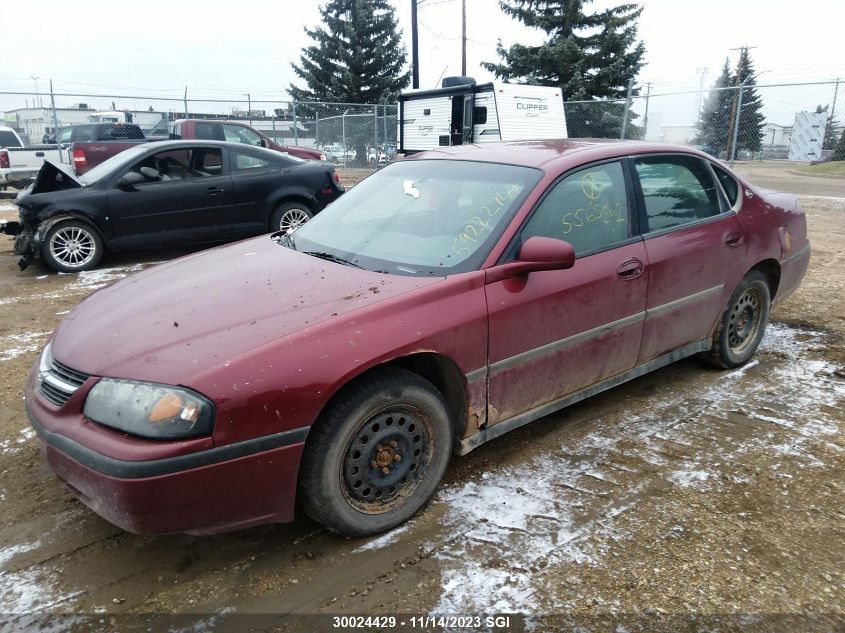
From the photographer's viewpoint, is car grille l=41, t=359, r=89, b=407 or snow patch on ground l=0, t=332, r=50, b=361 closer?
car grille l=41, t=359, r=89, b=407

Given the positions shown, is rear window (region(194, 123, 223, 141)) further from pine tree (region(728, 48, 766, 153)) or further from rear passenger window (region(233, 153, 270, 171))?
pine tree (region(728, 48, 766, 153))

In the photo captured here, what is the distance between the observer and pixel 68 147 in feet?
48.6

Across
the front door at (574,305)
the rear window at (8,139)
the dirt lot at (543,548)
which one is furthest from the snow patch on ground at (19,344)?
the rear window at (8,139)

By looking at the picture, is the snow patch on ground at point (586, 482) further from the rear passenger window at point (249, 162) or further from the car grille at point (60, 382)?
the rear passenger window at point (249, 162)

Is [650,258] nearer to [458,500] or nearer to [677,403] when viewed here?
[677,403]

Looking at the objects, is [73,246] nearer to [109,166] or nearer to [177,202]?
[109,166]

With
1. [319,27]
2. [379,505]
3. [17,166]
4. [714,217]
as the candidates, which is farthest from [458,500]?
[319,27]

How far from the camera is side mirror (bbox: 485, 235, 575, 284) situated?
9.17 ft

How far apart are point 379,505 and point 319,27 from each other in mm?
34240

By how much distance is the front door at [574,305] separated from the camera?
289 centimetres

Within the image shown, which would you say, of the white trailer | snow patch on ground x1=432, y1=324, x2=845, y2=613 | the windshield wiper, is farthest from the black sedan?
the white trailer

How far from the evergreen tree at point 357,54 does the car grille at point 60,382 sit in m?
31.5

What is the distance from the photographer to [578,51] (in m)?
24.4

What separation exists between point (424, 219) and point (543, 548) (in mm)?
1678
